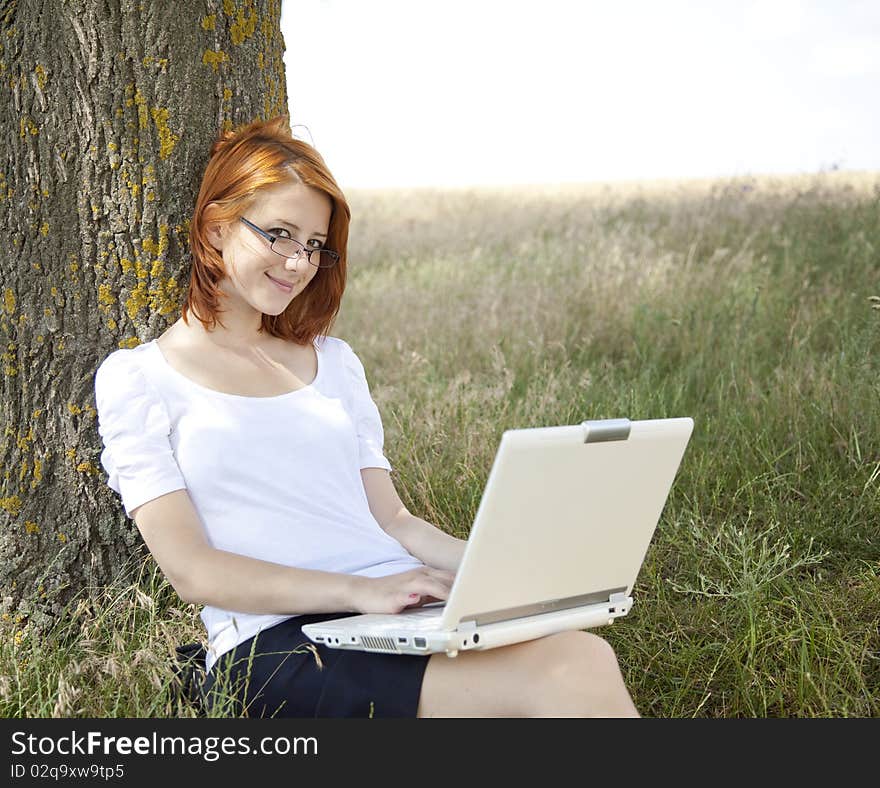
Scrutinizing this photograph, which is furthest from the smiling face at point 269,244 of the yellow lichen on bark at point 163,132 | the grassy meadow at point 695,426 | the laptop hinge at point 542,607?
the laptop hinge at point 542,607

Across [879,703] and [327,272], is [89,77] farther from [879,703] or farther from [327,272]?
[879,703]

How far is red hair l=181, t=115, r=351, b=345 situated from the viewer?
2.29 meters

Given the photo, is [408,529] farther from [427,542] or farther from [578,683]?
[578,683]

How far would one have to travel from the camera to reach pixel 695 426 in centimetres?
416

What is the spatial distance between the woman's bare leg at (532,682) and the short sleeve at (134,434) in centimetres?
65

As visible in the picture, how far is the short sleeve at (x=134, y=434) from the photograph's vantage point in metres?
2.07

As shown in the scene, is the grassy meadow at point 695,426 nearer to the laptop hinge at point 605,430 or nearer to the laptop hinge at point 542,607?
the laptop hinge at point 542,607

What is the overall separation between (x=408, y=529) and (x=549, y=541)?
2.41 ft

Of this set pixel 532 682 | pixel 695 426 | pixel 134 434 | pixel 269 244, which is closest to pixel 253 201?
pixel 269 244

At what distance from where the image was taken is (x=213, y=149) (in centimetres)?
258

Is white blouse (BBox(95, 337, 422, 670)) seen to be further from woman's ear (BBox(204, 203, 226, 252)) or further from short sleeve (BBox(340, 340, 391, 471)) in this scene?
woman's ear (BBox(204, 203, 226, 252))

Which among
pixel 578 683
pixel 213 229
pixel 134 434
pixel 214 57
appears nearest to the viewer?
pixel 578 683

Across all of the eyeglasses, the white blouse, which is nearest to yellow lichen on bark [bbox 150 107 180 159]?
the eyeglasses

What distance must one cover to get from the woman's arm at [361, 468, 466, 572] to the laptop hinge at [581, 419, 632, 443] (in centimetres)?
70
